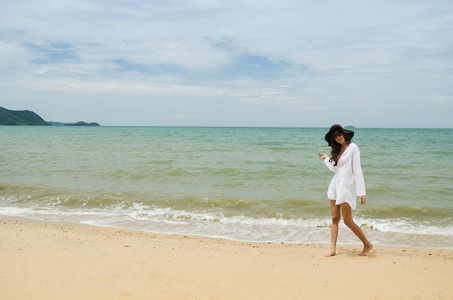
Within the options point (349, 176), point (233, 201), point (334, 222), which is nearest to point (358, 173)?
point (349, 176)

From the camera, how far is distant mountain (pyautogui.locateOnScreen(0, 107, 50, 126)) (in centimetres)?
12838

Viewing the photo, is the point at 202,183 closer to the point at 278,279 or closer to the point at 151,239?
the point at 151,239

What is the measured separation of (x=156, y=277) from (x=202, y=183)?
26.1ft

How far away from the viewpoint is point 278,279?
3.81 metres

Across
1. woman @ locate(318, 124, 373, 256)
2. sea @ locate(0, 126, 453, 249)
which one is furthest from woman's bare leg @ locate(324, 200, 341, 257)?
sea @ locate(0, 126, 453, 249)

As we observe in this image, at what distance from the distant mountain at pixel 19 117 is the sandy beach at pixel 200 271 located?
5773 inches

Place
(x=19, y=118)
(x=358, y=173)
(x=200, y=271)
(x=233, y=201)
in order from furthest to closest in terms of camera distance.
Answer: (x=19, y=118), (x=233, y=201), (x=358, y=173), (x=200, y=271)

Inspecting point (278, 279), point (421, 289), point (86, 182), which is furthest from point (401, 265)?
point (86, 182)

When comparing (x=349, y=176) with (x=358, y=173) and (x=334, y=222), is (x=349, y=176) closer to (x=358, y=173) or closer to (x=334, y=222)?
(x=358, y=173)

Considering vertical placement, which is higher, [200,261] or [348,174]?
[348,174]

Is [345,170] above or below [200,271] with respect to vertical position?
above

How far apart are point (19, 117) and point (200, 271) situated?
164302 mm

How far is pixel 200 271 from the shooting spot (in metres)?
4.02

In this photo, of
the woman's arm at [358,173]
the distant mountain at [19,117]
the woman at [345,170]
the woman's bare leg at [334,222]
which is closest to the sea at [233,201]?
the woman's bare leg at [334,222]
